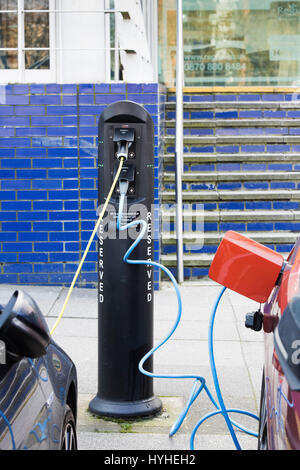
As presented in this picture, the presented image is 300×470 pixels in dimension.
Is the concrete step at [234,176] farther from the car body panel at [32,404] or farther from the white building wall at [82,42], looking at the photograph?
the car body panel at [32,404]

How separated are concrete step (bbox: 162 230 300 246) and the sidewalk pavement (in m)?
0.55

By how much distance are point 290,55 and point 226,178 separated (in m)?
5.06

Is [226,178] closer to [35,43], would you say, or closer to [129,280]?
[35,43]

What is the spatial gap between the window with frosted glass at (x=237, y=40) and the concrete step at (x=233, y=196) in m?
4.84

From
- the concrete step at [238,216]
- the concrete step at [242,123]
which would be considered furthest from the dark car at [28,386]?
the concrete step at [242,123]

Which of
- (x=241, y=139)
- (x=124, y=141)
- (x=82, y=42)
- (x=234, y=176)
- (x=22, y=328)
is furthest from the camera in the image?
(x=241, y=139)

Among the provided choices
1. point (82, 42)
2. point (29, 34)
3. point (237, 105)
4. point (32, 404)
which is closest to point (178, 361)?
point (32, 404)

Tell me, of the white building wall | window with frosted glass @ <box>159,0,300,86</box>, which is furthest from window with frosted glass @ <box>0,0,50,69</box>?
window with frosted glass @ <box>159,0,300,86</box>

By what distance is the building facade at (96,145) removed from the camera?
7.53m

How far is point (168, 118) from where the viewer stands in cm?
1030

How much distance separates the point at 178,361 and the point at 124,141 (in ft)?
6.29

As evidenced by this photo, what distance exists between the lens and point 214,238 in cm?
835

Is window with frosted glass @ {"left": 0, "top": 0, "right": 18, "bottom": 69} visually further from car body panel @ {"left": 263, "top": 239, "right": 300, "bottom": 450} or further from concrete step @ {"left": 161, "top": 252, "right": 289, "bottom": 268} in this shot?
car body panel @ {"left": 263, "top": 239, "right": 300, "bottom": 450}

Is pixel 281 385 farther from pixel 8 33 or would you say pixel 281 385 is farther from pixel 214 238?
pixel 8 33
